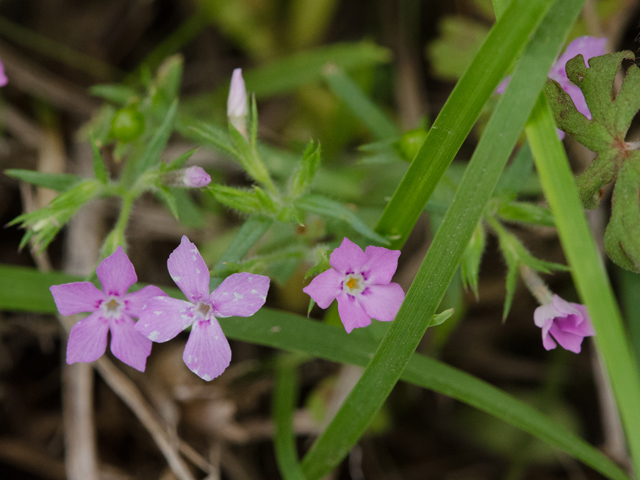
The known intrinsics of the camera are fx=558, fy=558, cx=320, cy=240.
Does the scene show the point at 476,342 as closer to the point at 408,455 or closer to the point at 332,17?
the point at 408,455

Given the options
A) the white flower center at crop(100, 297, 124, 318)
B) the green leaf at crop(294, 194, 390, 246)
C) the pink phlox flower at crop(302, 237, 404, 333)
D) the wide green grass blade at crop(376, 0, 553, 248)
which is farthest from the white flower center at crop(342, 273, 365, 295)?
the white flower center at crop(100, 297, 124, 318)

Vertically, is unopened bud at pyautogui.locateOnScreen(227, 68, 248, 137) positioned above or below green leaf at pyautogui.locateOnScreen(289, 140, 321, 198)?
above

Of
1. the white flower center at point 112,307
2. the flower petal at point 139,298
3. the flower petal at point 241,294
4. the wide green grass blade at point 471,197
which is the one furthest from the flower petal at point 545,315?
the white flower center at point 112,307

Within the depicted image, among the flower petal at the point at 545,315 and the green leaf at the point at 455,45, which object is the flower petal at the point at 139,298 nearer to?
the flower petal at the point at 545,315

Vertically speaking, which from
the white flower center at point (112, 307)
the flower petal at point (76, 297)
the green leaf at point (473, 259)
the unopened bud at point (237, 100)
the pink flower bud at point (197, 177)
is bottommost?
the flower petal at point (76, 297)

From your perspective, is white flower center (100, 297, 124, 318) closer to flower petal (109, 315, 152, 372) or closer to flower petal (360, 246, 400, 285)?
flower petal (109, 315, 152, 372)

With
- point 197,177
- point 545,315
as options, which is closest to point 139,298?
point 197,177
